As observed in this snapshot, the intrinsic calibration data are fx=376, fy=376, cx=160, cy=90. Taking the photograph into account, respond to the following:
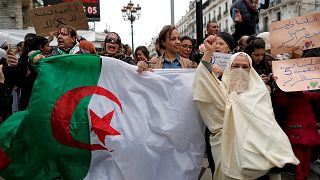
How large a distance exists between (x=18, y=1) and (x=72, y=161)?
669 inches

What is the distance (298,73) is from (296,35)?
40 cm

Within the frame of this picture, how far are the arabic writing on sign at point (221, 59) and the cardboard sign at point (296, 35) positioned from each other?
0.50 metres

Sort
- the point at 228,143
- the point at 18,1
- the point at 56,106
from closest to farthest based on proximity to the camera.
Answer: the point at 228,143
the point at 56,106
the point at 18,1

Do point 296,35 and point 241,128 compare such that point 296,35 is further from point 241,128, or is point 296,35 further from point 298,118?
point 241,128

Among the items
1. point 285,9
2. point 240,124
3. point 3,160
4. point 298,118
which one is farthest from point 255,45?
point 285,9

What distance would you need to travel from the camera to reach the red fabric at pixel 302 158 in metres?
3.76

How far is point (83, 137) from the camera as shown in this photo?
10.7ft

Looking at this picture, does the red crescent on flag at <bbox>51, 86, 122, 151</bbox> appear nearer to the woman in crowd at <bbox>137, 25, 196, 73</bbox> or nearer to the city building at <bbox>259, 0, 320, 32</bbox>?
the woman in crowd at <bbox>137, 25, 196, 73</bbox>

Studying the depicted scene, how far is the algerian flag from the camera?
127 inches

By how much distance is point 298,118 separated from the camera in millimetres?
3730

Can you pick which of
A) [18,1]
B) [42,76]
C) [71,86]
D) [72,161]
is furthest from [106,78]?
[18,1]

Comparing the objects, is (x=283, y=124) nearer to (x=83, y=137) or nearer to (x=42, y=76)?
(x=83, y=137)

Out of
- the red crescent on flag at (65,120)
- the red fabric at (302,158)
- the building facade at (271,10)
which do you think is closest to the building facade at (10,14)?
the building facade at (271,10)

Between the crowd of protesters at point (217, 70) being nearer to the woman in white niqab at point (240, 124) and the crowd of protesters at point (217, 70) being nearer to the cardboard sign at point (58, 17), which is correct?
the woman in white niqab at point (240, 124)
